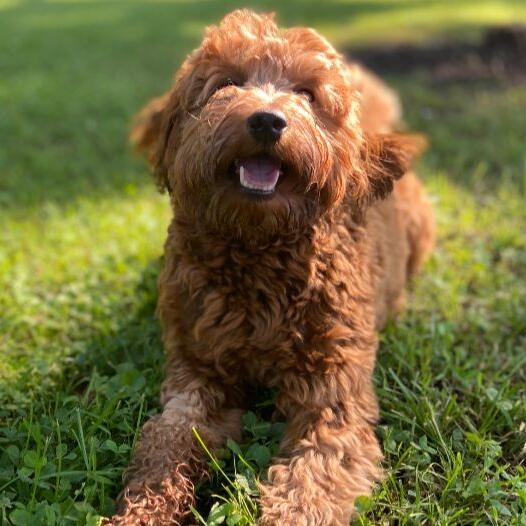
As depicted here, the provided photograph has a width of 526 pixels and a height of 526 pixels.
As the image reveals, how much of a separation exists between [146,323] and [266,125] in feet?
5.50

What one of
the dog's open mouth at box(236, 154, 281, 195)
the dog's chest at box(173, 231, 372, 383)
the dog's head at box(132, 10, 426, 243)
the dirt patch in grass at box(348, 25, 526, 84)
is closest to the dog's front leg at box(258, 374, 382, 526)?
the dog's chest at box(173, 231, 372, 383)

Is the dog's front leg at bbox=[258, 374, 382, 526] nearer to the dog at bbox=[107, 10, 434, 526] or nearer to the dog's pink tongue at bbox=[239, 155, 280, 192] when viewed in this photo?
the dog at bbox=[107, 10, 434, 526]

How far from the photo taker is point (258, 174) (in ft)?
9.34

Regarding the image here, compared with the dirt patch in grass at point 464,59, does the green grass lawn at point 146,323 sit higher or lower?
lower

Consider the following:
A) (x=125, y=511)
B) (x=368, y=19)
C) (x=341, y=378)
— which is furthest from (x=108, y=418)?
(x=368, y=19)

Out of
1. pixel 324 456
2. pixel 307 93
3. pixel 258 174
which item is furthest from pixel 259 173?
pixel 324 456

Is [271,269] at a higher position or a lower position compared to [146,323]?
higher

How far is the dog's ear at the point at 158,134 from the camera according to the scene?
10.8 feet

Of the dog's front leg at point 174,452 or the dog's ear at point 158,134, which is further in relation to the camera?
the dog's ear at point 158,134

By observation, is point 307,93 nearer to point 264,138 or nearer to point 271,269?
point 264,138

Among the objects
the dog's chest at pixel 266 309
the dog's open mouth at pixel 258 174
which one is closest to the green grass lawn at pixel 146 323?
the dog's chest at pixel 266 309

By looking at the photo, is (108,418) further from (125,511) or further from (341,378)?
(341,378)

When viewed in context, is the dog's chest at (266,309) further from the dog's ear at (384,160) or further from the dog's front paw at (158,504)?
the dog's front paw at (158,504)

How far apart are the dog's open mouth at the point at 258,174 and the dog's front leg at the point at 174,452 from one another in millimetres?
945
